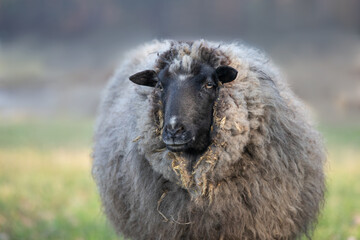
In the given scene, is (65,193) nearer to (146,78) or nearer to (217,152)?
(146,78)

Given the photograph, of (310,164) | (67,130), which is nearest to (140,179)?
(310,164)

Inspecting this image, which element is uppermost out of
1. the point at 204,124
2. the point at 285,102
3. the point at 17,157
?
the point at 285,102

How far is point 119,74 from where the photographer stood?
21.0 feet

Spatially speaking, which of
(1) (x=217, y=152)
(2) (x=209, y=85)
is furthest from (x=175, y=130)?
(2) (x=209, y=85)

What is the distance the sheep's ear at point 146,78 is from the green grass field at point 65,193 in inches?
85.6

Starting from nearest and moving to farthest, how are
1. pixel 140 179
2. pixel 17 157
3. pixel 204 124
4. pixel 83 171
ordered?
pixel 204 124 → pixel 140 179 → pixel 83 171 → pixel 17 157

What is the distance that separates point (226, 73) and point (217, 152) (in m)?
0.69

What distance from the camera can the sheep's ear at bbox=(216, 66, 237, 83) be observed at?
411 centimetres

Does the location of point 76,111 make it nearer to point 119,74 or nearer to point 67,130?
point 67,130

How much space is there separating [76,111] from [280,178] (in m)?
24.6

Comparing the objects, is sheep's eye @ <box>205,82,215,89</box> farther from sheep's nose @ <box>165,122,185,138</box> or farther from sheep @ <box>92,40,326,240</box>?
sheep's nose @ <box>165,122,185,138</box>

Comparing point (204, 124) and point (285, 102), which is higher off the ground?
point (285, 102)

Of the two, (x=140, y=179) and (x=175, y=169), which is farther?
(x=140, y=179)

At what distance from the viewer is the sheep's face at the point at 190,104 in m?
3.99
